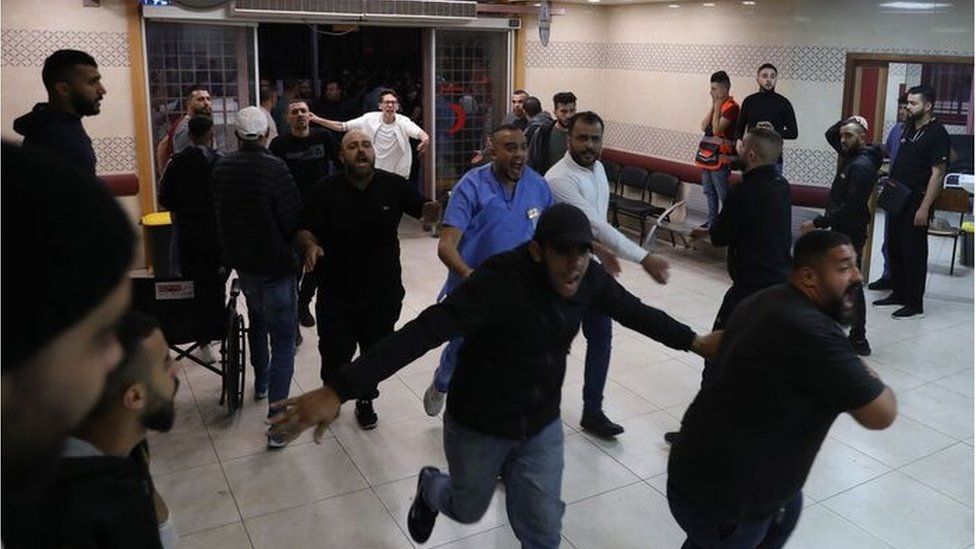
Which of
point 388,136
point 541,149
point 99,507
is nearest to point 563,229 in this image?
point 99,507

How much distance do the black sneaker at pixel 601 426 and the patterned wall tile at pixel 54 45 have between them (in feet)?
19.7

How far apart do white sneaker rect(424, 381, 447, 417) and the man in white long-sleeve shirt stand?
0.76 m

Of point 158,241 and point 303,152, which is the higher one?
point 303,152

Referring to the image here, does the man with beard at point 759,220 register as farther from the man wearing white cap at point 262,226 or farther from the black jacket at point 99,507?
the black jacket at point 99,507

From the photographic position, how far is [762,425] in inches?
96.2

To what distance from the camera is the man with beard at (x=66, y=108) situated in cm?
402

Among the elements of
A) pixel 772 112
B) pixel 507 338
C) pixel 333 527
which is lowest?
pixel 333 527

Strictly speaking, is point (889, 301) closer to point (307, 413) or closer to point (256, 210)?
point (256, 210)

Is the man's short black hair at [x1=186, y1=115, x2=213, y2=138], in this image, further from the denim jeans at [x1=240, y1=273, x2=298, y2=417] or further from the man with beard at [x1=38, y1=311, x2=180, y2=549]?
the man with beard at [x1=38, y1=311, x2=180, y2=549]

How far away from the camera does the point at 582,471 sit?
4.19m

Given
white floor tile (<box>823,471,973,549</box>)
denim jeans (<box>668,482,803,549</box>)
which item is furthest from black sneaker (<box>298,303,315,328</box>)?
denim jeans (<box>668,482,803,549</box>)

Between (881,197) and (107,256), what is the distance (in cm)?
714

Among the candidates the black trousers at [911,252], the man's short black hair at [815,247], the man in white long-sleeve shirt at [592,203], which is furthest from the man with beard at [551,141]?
the man's short black hair at [815,247]

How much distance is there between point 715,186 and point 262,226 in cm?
567
